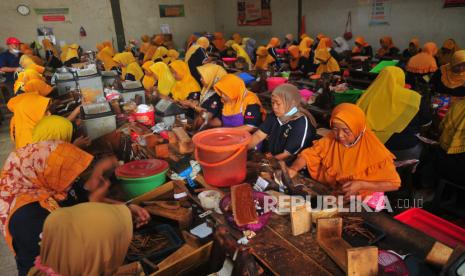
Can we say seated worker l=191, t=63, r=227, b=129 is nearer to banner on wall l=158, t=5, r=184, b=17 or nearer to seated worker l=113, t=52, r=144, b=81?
seated worker l=113, t=52, r=144, b=81

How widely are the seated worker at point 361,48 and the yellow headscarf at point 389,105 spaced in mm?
6208

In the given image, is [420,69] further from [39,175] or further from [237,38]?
[237,38]

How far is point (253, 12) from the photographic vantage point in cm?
1307

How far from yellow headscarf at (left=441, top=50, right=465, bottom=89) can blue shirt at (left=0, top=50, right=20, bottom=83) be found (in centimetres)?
1009

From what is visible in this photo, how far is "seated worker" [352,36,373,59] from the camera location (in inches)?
354

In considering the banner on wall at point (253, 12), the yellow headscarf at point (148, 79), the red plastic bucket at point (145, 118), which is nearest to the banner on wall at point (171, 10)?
the banner on wall at point (253, 12)

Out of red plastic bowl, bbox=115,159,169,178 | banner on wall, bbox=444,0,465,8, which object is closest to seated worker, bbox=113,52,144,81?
red plastic bowl, bbox=115,159,169,178

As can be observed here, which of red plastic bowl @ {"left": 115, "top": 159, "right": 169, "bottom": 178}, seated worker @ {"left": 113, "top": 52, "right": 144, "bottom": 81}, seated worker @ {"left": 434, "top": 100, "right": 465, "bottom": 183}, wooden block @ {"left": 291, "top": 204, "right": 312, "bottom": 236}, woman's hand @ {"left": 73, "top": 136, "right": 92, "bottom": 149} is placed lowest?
seated worker @ {"left": 434, "top": 100, "right": 465, "bottom": 183}

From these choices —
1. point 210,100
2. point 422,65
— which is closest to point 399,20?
point 422,65

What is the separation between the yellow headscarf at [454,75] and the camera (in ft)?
Answer: 14.4

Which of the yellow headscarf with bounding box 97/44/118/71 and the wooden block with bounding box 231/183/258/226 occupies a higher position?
the yellow headscarf with bounding box 97/44/118/71

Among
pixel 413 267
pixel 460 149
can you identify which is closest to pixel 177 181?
pixel 413 267

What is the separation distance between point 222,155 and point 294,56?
741 cm

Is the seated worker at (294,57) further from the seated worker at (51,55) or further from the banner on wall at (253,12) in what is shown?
the seated worker at (51,55)
